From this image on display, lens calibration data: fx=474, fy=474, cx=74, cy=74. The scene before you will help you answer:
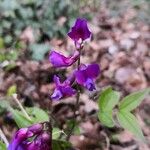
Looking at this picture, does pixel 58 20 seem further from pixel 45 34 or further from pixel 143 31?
pixel 143 31

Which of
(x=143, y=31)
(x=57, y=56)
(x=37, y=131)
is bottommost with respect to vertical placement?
(x=143, y=31)

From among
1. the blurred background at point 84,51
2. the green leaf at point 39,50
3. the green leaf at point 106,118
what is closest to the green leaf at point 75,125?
the green leaf at point 106,118

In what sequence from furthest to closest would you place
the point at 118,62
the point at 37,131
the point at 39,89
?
the point at 118,62
the point at 39,89
the point at 37,131

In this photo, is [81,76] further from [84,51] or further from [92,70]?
[84,51]

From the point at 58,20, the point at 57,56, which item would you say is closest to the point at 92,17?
the point at 58,20

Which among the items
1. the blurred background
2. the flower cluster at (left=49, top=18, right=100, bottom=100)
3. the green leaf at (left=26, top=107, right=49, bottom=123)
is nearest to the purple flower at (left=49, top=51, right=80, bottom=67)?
the flower cluster at (left=49, top=18, right=100, bottom=100)

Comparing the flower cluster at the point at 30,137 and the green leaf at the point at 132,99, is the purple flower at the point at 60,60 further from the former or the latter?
the green leaf at the point at 132,99

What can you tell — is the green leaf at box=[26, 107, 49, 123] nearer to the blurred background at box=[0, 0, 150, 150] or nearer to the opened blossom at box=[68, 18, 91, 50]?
the opened blossom at box=[68, 18, 91, 50]
